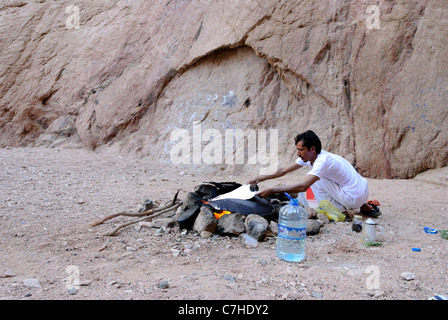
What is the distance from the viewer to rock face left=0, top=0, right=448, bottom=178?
21.5 feet

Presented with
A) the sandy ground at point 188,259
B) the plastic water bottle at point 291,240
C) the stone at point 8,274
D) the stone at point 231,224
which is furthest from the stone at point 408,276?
the stone at point 8,274

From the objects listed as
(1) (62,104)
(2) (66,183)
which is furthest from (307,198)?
(1) (62,104)

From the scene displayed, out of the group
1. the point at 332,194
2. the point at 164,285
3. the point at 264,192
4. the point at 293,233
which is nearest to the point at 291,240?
the point at 293,233

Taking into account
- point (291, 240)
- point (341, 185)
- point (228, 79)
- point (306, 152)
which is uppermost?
point (228, 79)

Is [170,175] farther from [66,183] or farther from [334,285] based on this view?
[334,285]

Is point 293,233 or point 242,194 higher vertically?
point 242,194

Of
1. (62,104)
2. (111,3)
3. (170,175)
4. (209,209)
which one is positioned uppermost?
(111,3)

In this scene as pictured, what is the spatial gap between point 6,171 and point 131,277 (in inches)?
172

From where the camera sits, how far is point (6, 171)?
5711 millimetres

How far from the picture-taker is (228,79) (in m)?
8.42

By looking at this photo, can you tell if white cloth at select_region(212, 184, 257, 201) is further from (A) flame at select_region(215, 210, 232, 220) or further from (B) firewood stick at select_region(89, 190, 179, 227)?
(B) firewood stick at select_region(89, 190, 179, 227)

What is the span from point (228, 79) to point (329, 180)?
4970 millimetres

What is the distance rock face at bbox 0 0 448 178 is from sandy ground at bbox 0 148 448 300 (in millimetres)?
2464

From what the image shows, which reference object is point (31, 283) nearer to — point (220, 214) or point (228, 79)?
point (220, 214)
